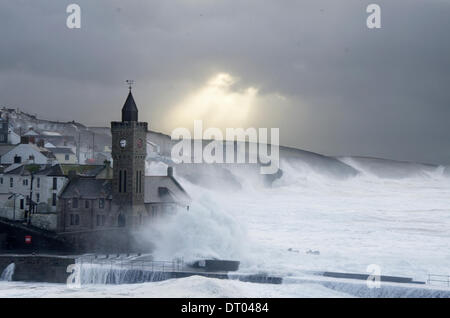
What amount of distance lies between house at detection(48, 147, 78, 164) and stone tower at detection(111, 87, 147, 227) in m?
12.9

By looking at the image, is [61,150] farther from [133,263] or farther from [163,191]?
[133,263]

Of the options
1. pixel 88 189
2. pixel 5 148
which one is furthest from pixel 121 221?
pixel 5 148

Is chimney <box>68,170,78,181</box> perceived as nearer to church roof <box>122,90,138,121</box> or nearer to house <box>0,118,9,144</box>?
church roof <box>122,90,138,121</box>

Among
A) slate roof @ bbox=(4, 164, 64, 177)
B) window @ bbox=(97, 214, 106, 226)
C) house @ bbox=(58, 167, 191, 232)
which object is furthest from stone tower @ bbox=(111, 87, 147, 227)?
slate roof @ bbox=(4, 164, 64, 177)

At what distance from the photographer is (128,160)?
42.9 metres

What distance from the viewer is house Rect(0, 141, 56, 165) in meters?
49.7

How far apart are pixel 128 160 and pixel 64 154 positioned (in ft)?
47.5

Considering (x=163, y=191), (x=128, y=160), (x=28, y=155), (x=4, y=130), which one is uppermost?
(x=4, y=130)

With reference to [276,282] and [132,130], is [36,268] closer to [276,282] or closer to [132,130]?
[132,130]

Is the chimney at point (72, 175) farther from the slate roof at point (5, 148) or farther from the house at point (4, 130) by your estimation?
the house at point (4, 130)

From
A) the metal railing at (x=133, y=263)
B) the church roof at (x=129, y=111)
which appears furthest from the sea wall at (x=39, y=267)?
the church roof at (x=129, y=111)

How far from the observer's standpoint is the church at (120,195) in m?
42.2
